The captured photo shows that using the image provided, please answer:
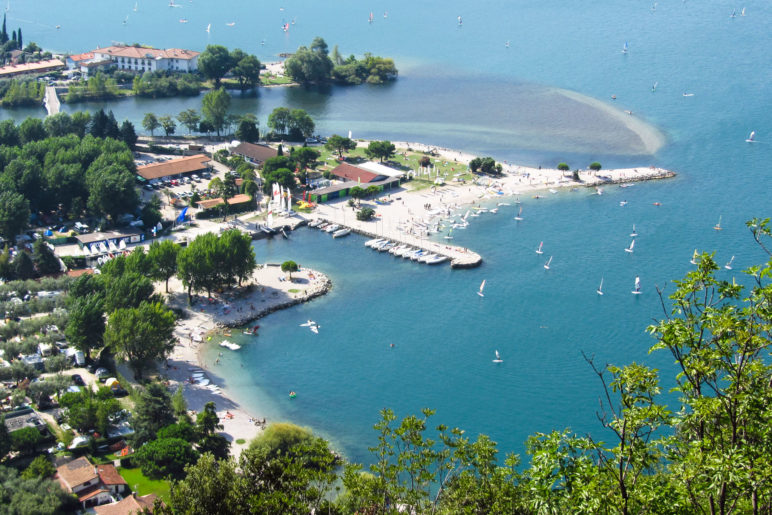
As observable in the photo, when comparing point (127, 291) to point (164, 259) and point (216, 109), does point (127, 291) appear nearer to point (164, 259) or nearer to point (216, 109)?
point (164, 259)

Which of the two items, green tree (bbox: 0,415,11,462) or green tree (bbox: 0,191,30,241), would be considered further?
green tree (bbox: 0,191,30,241)

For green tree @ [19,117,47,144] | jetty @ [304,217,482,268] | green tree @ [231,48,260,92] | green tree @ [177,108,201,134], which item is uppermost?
green tree @ [231,48,260,92]

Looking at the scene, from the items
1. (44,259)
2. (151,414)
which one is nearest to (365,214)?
(44,259)

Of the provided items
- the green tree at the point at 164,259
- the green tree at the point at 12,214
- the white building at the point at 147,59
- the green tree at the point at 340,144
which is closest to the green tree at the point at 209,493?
the green tree at the point at 164,259

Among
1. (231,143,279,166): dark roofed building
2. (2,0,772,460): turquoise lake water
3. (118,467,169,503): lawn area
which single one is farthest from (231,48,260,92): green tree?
(118,467,169,503): lawn area

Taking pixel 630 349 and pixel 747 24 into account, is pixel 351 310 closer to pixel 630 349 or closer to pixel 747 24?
pixel 630 349

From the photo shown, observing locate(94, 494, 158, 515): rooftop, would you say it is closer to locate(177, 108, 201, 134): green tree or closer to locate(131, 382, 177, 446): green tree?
locate(131, 382, 177, 446): green tree

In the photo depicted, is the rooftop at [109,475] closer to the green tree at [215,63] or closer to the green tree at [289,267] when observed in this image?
the green tree at [289,267]
